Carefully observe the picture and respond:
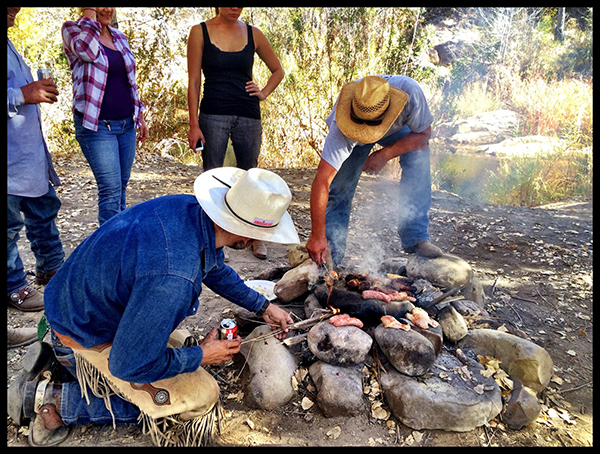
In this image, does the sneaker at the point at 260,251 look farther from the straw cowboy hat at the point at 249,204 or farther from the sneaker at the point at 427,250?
the straw cowboy hat at the point at 249,204

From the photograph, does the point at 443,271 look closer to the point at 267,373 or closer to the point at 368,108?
the point at 368,108

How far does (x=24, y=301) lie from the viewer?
323cm

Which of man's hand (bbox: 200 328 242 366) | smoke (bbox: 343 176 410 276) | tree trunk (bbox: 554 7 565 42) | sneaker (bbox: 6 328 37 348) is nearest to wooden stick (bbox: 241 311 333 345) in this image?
man's hand (bbox: 200 328 242 366)

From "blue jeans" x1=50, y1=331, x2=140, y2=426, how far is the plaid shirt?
6.19 feet

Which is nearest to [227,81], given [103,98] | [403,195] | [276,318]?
[103,98]

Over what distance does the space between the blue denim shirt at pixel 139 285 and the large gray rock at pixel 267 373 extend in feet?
1.97

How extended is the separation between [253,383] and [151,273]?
116cm

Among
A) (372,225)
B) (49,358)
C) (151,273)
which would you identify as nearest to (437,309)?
(151,273)

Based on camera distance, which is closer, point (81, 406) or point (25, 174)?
point (81, 406)

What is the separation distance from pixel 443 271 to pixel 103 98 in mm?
3137

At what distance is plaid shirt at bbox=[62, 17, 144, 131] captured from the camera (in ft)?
10.5

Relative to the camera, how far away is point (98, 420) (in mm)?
2188

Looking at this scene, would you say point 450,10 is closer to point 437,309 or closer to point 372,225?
point 372,225

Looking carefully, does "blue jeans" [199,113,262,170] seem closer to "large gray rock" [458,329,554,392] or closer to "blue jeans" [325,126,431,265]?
"blue jeans" [325,126,431,265]
